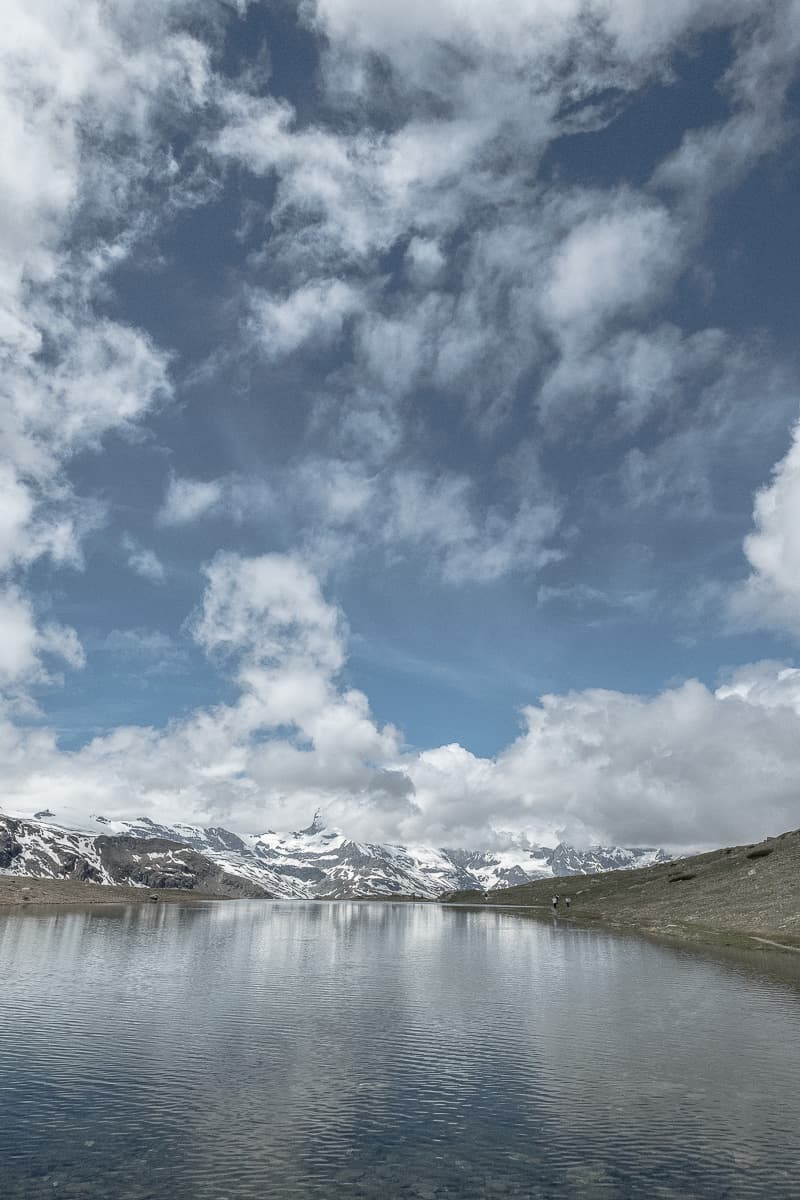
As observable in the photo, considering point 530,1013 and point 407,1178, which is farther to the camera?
point 530,1013

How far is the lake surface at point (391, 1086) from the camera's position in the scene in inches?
1187

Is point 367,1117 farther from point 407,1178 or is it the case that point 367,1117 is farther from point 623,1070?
point 623,1070

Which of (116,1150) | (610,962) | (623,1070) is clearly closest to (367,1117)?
(116,1150)

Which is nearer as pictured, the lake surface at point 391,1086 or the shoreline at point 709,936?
the lake surface at point 391,1086

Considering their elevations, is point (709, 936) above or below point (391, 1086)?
above

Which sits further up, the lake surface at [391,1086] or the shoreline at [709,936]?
the shoreline at [709,936]

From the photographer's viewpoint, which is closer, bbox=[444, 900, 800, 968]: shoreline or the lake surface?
the lake surface

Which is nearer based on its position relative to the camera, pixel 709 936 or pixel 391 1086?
pixel 391 1086

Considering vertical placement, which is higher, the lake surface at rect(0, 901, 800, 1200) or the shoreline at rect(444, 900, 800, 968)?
the shoreline at rect(444, 900, 800, 968)

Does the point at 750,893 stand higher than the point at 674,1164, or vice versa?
the point at 750,893

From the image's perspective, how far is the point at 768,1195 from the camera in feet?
94.4

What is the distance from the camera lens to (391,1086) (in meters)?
41.9

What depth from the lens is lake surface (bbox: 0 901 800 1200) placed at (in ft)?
98.9

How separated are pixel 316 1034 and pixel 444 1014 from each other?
13.5m
